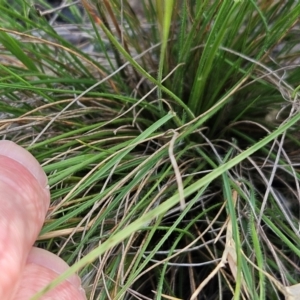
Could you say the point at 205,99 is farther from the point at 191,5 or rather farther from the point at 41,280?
the point at 41,280

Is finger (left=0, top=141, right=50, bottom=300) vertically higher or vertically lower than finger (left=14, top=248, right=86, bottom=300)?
higher

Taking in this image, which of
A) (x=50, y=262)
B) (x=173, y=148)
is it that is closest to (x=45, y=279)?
(x=50, y=262)

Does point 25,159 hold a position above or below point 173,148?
above

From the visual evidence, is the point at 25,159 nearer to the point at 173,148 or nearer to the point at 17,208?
the point at 17,208

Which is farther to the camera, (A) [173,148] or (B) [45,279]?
(A) [173,148]

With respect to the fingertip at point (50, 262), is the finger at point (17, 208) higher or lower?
higher

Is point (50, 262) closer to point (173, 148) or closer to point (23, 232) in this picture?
point (23, 232)
